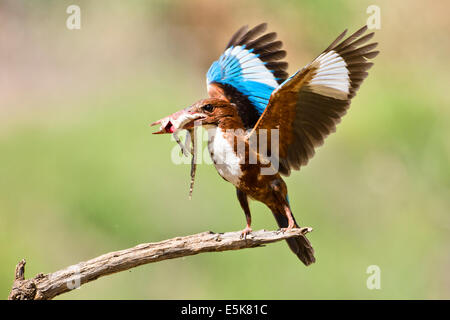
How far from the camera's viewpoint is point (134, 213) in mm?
5402

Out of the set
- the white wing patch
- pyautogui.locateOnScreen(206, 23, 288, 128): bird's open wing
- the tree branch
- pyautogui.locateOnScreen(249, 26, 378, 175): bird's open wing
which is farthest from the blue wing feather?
the tree branch

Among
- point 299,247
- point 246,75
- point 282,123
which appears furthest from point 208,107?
point 299,247

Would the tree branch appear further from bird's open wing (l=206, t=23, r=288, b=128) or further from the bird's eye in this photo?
bird's open wing (l=206, t=23, r=288, b=128)

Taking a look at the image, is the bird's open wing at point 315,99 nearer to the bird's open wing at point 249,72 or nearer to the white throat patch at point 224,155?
the white throat patch at point 224,155

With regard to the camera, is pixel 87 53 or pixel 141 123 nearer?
pixel 141 123

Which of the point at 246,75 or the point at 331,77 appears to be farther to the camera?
the point at 246,75

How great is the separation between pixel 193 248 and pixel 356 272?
107 inches

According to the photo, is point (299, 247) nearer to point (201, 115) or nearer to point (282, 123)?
point (282, 123)

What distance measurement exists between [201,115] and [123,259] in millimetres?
695

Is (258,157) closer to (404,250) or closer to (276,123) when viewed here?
(276,123)

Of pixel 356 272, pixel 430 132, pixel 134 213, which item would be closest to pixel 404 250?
pixel 356 272

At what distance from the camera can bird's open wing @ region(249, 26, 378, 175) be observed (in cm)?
307

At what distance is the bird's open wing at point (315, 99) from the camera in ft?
10.1

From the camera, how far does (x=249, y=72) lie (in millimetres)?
3689
